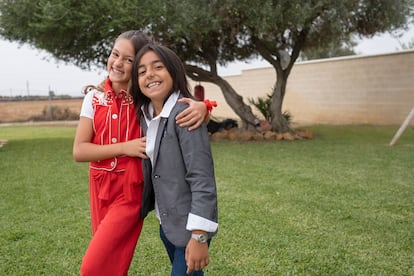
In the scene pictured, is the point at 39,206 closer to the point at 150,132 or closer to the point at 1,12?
the point at 150,132

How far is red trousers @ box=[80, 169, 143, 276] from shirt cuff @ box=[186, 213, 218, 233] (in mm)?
385

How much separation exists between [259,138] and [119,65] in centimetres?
1032

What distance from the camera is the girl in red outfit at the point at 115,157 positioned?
2000 millimetres

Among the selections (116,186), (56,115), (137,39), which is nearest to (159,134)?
(116,186)

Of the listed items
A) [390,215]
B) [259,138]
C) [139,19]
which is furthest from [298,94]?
[390,215]

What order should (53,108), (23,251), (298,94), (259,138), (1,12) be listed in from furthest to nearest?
(53,108) → (298,94) → (259,138) → (1,12) → (23,251)

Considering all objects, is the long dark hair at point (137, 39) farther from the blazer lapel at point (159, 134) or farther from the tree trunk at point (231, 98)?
the tree trunk at point (231, 98)

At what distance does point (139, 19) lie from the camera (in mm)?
9703

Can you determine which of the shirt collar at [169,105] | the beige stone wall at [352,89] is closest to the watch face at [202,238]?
the shirt collar at [169,105]

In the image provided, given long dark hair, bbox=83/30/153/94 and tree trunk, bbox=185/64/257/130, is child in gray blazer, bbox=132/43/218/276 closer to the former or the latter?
long dark hair, bbox=83/30/153/94

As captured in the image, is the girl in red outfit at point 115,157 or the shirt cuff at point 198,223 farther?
the girl in red outfit at point 115,157

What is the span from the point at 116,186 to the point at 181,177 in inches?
14.4

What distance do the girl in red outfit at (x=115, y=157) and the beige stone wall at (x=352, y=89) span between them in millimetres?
14874

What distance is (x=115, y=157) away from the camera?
205 cm
